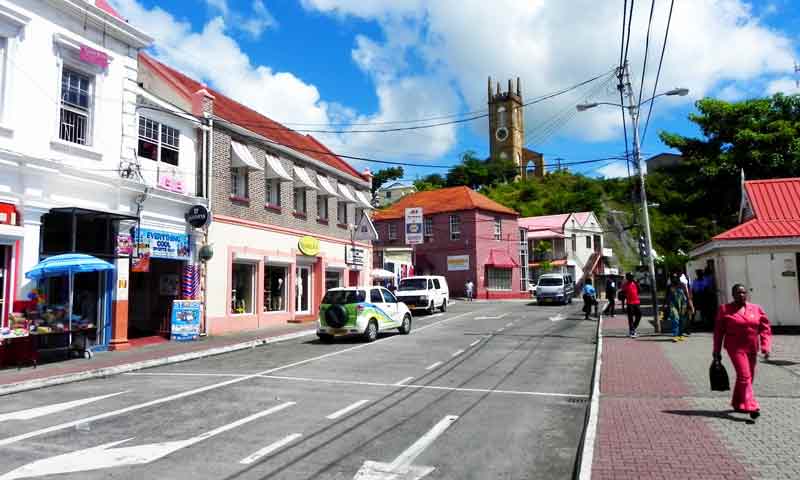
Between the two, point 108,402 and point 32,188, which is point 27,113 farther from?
point 108,402

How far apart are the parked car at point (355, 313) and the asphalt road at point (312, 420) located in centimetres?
279

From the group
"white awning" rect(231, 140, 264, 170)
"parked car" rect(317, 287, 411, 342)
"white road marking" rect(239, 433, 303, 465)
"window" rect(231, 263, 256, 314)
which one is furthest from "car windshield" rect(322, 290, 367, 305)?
"white road marking" rect(239, 433, 303, 465)

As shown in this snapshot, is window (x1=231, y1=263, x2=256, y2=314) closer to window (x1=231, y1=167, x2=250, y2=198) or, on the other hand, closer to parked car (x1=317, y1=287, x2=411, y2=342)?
window (x1=231, y1=167, x2=250, y2=198)

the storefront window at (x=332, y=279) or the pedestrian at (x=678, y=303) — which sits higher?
the storefront window at (x=332, y=279)

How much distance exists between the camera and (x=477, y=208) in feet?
157

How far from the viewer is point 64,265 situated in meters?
12.5

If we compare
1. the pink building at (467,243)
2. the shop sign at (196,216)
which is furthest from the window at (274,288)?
the pink building at (467,243)

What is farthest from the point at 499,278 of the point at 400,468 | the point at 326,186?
the point at 400,468

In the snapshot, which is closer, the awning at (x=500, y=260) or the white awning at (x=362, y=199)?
the white awning at (x=362, y=199)

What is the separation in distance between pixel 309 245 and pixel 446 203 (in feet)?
88.4

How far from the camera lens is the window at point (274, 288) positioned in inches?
893

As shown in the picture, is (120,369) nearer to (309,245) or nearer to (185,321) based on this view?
(185,321)

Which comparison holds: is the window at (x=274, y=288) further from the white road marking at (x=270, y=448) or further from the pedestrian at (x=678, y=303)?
Result: the white road marking at (x=270, y=448)

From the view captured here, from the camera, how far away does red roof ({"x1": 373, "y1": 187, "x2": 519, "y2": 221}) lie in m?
48.9
